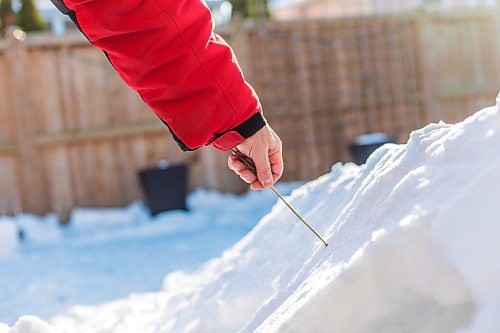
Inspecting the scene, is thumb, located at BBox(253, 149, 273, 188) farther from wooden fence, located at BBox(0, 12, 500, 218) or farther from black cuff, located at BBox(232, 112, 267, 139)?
wooden fence, located at BBox(0, 12, 500, 218)

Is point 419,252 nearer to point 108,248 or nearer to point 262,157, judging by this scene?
point 262,157

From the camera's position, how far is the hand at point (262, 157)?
1362 millimetres

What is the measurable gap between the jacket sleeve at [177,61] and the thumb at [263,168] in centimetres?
7

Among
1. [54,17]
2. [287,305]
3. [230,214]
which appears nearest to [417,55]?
[230,214]

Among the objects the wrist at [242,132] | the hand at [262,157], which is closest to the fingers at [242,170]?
the hand at [262,157]

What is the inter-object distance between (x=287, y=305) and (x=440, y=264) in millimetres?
364

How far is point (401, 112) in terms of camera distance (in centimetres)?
839

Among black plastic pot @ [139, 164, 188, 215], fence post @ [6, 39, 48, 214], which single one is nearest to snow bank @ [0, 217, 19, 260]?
fence post @ [6, 39, 48, 214]

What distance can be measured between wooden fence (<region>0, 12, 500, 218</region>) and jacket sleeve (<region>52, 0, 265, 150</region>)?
5.92 meters

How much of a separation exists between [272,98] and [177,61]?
6.57 meters

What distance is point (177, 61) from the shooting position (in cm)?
128

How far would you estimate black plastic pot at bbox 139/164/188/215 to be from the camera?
6.87m

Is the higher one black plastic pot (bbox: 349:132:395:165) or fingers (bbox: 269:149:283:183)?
fingers (bbox: 269:149:283:183)

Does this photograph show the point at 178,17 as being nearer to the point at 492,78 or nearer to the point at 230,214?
the point at 230,214
